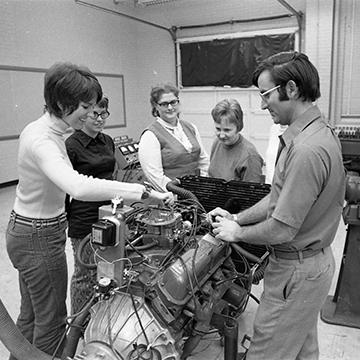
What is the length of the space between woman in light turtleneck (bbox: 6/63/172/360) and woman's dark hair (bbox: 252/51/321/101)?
2.06 ft

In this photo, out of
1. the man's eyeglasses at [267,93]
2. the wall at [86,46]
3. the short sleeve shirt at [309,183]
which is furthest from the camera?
the wall at [86,46]

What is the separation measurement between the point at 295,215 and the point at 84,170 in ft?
3.87

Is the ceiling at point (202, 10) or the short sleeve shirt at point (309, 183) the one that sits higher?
the ceiling at point (202, 10)

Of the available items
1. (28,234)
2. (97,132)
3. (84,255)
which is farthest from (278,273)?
(97,132)

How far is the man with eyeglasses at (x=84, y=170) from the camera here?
6.54 feet

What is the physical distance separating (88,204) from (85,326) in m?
0.78

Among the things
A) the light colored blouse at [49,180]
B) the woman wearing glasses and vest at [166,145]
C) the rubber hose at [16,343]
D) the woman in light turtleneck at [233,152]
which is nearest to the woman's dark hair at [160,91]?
the woman wearing glasses and vest at [166,145]

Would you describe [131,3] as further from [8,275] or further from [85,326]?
[85,326]

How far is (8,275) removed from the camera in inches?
121

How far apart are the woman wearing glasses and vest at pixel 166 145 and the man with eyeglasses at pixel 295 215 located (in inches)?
33.9

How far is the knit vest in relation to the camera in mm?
2334

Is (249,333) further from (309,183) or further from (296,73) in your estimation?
(296,73)

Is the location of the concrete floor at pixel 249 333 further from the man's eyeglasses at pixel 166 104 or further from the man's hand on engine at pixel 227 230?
the man's eyeglasses at pixel 166 104

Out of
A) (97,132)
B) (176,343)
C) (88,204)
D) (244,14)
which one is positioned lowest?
(176,343)
